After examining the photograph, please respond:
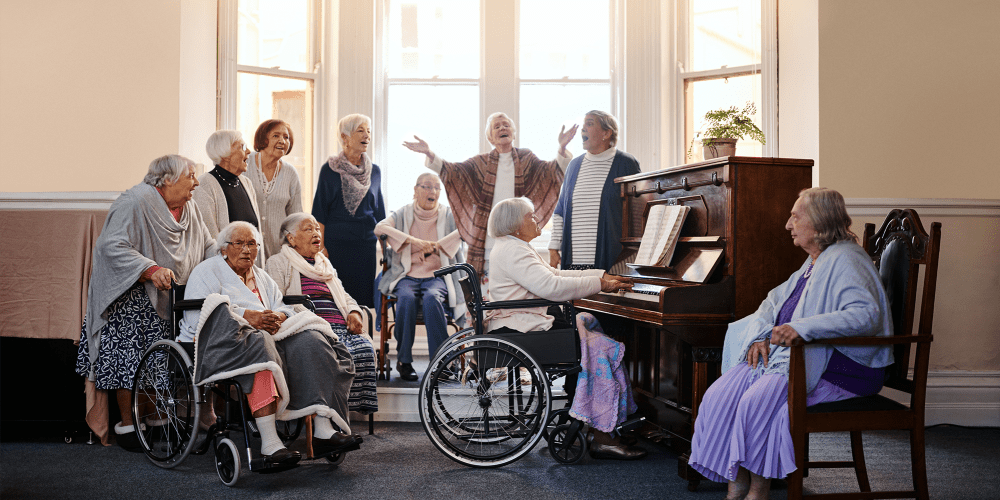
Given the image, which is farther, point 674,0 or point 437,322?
point 674,0

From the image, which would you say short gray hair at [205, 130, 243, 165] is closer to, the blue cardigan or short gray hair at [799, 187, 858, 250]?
the blue cardigan

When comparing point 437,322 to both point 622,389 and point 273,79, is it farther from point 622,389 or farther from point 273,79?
point 273,79

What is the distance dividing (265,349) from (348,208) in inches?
64.5

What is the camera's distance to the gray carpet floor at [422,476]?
8.60 feet

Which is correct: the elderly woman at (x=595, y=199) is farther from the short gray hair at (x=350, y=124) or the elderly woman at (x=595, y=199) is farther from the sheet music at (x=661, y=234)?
the short gray hair at (x=350, y=124)

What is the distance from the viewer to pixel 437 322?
166 inches

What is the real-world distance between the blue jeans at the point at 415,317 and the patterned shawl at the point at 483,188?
0.34m

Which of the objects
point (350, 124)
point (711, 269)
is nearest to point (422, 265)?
point (350, 124)

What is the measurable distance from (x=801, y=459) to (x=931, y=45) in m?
2.79

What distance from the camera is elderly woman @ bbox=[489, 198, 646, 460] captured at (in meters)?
2.96

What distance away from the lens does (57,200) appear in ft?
12.1

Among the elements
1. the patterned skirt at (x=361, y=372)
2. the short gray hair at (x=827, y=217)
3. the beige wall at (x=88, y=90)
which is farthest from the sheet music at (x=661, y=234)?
the beige wall at (x=88, y=90)

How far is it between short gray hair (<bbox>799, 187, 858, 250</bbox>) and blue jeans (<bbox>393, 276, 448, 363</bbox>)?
2.31 metres

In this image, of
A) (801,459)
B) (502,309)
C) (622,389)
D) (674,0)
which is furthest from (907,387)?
(674,0)
